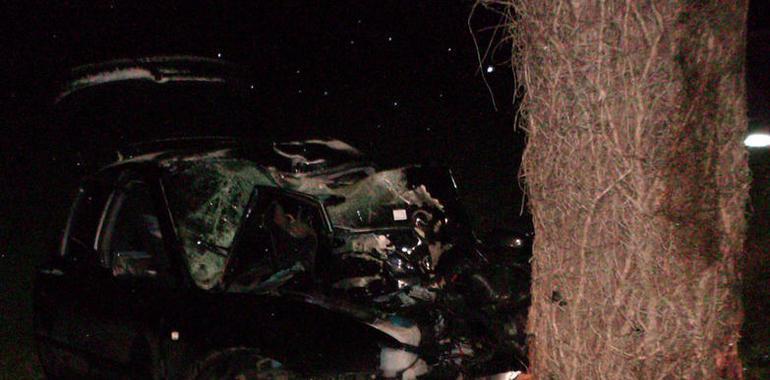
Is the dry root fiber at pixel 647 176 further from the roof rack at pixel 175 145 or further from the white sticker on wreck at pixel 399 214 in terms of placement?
the roof rack at pixel 175 145

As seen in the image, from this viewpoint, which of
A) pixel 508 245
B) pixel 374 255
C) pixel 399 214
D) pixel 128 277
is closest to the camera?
pixel 128 277

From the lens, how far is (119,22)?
11.7 meters

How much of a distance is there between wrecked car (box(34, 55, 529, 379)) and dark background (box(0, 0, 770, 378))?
2611mm

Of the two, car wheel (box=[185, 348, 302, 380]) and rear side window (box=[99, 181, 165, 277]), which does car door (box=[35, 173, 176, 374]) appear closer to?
rear side window (box=[99, 181, 165, 277])

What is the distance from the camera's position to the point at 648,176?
2182 mm

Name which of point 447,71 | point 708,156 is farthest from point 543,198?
point 447,71

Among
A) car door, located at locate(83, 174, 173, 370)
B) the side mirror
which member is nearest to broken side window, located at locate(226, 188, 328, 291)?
car door, located at locate(83, 174, 173, 370)

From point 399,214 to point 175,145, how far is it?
1617 mm

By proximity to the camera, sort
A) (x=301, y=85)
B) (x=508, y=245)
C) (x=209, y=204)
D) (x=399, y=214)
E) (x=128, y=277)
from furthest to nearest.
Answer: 1. (x=301, y=85)
2. (x=508, y=245)
3. (x=399, y=214)
4. (x=209, y=204)
5. (x=128, y=277)

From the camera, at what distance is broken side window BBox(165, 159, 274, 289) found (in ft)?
13.8

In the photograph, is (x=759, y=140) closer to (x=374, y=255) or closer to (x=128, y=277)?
(x=374, y=255)

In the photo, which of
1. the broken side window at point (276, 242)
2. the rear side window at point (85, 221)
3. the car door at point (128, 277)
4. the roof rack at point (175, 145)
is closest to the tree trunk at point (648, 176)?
the broken side window at point (276, 242)

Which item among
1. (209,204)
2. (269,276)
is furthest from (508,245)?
(209,204)

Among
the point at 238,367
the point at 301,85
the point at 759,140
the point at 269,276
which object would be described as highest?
the point at 301,85
